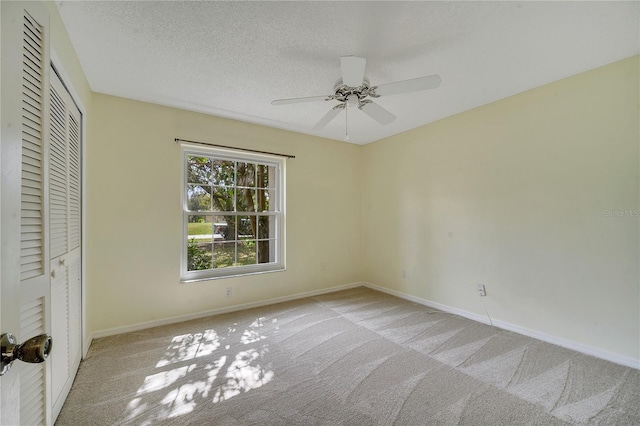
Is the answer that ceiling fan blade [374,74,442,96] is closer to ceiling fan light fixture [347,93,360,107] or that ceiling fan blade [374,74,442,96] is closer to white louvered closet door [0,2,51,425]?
ceiling fan light fixture [347,93,360,107]

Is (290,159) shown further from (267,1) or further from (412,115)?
(267,1)

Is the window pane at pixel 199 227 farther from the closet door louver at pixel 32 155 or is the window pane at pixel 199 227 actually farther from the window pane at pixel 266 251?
the closet door louver at pixel 32 155

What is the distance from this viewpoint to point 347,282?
14.7 ft

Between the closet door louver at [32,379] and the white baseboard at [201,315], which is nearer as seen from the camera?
the closet door louver at [32,379]

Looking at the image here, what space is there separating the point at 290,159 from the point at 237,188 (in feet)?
2.89

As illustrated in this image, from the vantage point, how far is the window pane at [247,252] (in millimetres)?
3598

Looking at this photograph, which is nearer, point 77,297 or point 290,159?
point 77,297

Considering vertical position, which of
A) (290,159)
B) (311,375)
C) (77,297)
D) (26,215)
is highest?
(290,159)

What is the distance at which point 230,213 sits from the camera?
3.51 m

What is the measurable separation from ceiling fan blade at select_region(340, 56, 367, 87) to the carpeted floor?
7.28ft

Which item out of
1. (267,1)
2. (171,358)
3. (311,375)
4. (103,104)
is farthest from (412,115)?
(171,358)

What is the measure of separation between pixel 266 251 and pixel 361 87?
2.58m

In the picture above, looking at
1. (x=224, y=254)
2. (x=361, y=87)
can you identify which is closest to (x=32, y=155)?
(x=361, y=87)

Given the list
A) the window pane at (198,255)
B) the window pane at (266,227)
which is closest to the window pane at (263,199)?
the window pane at (266,227)
